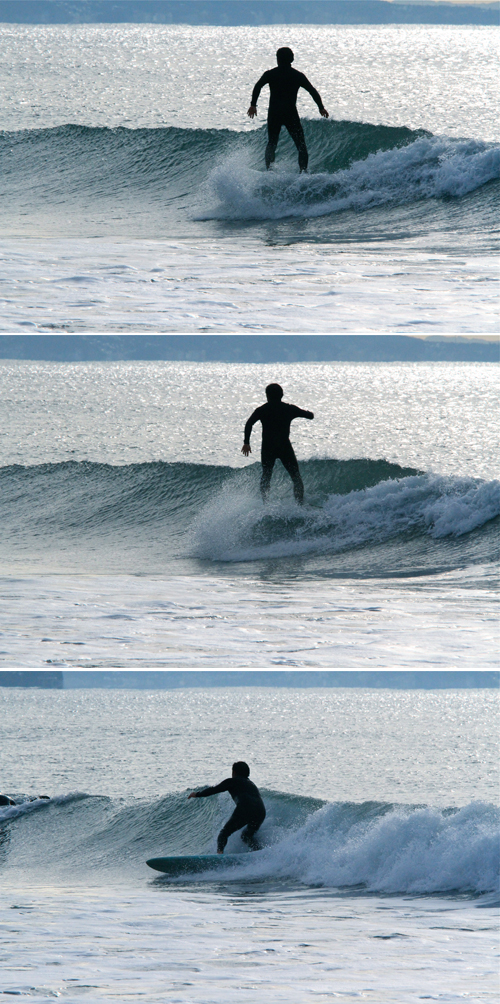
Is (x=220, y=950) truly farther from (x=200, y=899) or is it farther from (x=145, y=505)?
(x=145, y=505)

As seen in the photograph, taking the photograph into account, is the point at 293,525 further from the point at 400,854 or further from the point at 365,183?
the point at 365,183

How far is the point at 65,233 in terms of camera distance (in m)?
10.4

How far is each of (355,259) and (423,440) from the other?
900 inches

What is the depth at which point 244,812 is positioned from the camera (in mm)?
7492

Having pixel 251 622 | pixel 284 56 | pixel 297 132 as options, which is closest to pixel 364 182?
pixel 297 132

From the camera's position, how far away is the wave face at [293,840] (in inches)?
244

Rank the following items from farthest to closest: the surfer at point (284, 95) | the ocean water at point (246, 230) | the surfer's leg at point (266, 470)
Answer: the surfer at point (284, 95) → the surfer's leg at point (266, 470) → the ocean water at point (246, 230)

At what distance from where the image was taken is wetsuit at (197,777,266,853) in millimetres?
7473

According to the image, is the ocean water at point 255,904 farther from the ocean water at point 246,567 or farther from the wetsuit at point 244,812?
the ocean water at point 246,567

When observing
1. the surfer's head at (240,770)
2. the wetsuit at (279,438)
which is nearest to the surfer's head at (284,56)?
the wetsuit at (279,438)

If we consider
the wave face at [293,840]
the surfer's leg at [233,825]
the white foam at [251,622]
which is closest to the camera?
the white foam at [251,622]

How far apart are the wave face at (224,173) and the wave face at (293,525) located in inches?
126

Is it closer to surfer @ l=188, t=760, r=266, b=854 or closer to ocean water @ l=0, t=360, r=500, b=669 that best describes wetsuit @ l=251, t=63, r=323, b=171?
ocean water @ l=0, t=360, r=500, b=669

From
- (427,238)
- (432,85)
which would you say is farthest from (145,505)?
(432,85)
